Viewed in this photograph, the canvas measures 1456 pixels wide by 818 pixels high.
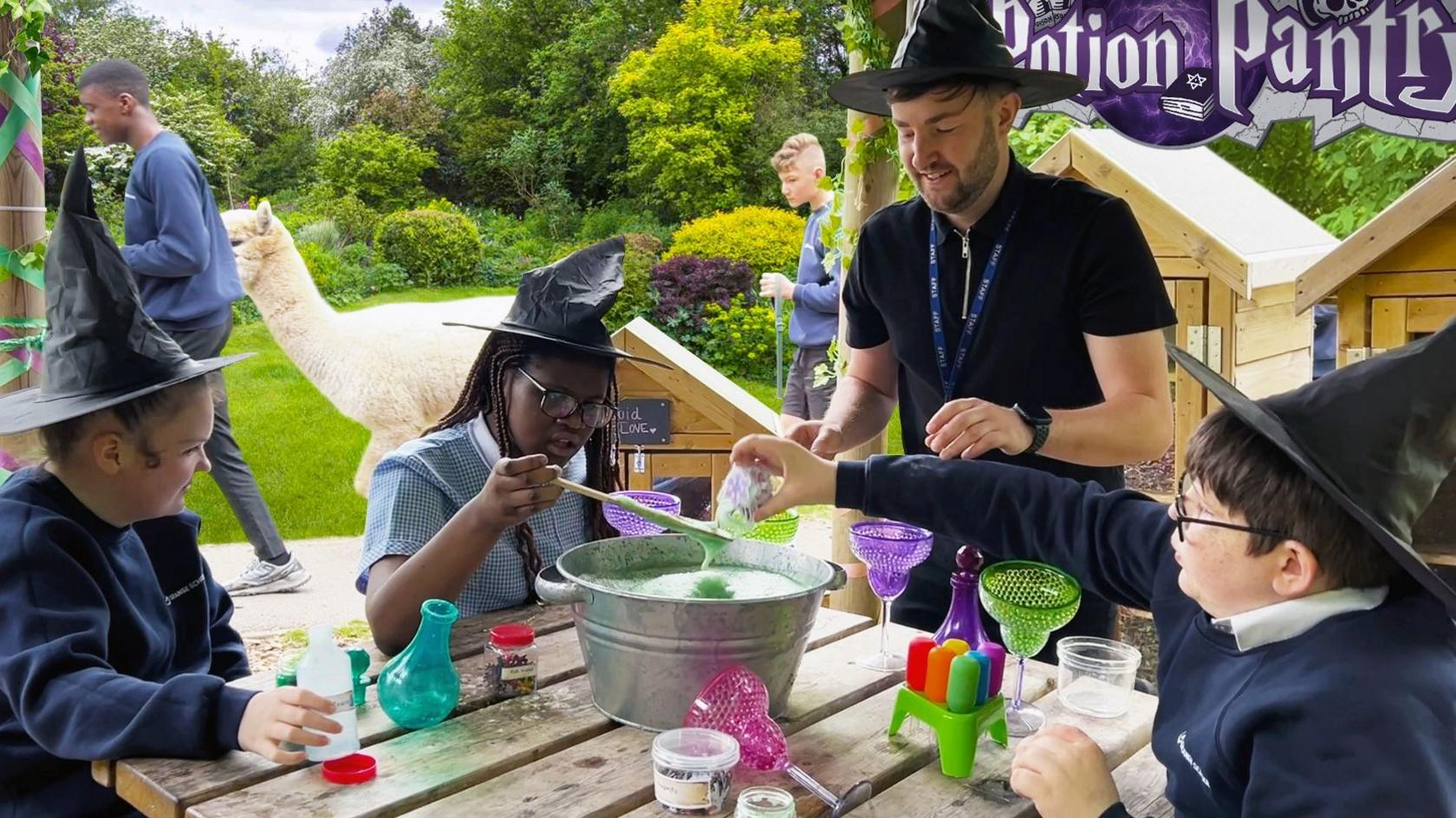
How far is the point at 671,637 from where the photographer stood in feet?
5.15

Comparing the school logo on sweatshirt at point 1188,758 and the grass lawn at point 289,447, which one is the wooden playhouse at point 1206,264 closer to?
the school logo on sweatshirt at point 1188,758

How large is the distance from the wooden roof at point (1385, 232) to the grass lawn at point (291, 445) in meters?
5.61

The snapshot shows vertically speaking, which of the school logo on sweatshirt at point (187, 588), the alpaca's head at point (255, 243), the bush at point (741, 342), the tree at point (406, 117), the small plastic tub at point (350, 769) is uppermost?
the tree at point (406, 117)

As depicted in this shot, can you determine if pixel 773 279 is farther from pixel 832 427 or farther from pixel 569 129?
pixel 569 129

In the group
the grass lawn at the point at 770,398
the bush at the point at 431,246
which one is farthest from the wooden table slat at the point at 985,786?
the bush at the point at 431,246

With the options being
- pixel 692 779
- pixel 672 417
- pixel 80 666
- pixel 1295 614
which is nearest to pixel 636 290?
pixel 672 417

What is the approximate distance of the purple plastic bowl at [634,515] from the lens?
2.24m

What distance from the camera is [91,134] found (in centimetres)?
1205

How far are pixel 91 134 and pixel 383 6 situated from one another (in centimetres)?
545

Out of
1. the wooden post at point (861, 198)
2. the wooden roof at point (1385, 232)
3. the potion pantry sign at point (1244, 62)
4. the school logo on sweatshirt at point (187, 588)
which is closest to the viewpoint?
the school logo on sweatshirt at point (187, 588)

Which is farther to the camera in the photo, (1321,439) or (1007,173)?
(1007,173)

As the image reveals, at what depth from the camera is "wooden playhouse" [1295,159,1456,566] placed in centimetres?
335

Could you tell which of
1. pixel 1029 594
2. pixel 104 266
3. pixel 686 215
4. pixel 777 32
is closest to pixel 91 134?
pixel 686 215

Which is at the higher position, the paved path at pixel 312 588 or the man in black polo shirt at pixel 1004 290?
the man in black polo shirt at pixel 1004 290
